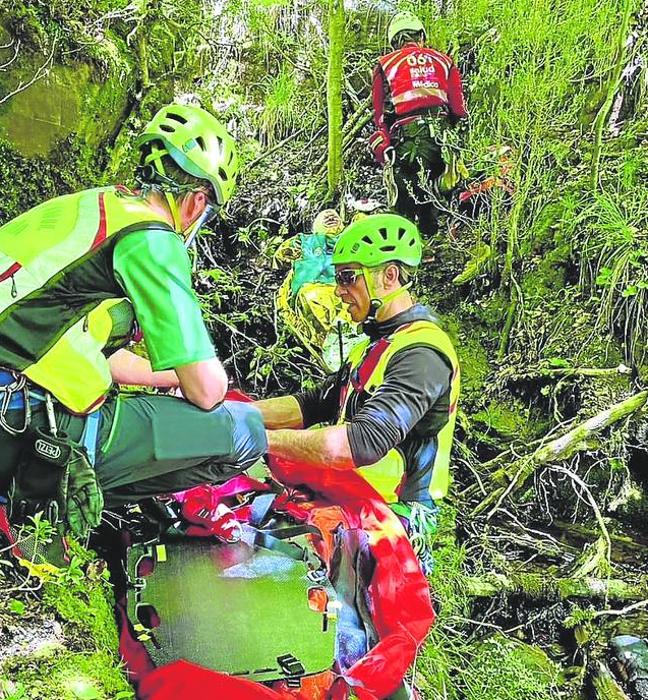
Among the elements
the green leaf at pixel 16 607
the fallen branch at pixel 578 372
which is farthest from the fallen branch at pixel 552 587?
the green leaf at pixel 16 607

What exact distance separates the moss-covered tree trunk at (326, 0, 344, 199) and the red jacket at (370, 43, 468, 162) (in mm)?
411

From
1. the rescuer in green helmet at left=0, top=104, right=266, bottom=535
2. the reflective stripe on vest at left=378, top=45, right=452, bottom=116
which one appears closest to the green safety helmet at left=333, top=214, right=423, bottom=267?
the rescuer in green helmet at left=0, top=104, right=266, bottom=535

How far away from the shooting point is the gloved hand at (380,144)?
19.6ft

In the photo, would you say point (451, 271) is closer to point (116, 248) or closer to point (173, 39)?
point (173, 39)

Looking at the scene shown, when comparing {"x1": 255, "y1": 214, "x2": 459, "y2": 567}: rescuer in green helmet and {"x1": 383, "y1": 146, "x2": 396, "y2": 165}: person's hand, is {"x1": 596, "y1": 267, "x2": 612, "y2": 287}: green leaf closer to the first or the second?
{"x1": 383, "y1": 146, "x2": 396, "y2": 165}: person's hand

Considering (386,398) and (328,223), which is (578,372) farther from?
(386,398)

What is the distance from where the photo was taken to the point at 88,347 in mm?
1958

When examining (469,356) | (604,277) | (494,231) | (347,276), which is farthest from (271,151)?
(347,276)

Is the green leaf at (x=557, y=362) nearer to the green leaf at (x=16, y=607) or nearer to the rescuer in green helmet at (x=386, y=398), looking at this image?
the rescuer in green helmet at (x=386, y=398)

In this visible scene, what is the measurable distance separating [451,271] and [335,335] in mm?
2159

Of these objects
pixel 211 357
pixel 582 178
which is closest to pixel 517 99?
pixel 582 178

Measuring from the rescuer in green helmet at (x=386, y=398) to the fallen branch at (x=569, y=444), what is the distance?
7.34 ft

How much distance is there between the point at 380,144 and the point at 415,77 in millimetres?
649

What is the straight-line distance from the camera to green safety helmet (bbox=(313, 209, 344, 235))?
5.74 metres
